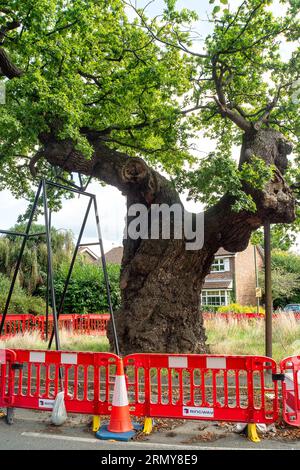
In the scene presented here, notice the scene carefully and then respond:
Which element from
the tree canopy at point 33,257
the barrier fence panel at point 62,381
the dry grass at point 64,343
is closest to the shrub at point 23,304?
the tree canopy at point 33,257

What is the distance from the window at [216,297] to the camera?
145 feet

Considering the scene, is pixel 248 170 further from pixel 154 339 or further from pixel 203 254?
pixel 154 339

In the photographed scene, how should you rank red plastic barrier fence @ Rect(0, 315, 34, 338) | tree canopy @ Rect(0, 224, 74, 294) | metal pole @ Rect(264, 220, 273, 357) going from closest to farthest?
metal pole @ Rect(264, 220, 273, 357) < red plastic barrier fence @ Rect(0, 315, 34, 338) < tree canopy @ Rect(0, 224, 74, 294)

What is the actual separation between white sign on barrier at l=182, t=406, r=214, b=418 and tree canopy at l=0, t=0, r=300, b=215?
4502mm

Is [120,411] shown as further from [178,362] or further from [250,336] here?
[250,336]

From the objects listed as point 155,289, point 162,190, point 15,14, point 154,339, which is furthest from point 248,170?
point 15,14

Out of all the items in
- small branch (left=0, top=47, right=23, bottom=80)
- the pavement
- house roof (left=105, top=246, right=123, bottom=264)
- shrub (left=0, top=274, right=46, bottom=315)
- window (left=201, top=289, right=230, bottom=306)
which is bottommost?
the pavement

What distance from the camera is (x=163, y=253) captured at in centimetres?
1082

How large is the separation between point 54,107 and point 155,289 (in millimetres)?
4805

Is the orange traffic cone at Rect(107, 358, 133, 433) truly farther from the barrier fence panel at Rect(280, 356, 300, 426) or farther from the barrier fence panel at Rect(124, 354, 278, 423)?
the barrier fence panel at Rect(280, 356, 300, 426)

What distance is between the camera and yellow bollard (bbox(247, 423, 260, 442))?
5.46 meters

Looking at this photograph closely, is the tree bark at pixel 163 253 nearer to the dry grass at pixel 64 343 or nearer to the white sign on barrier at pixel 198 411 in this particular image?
the dry grass at pixel 64 343

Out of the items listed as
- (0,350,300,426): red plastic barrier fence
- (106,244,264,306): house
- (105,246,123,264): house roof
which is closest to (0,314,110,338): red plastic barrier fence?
(0,350,300,426): red plastic barrier fence

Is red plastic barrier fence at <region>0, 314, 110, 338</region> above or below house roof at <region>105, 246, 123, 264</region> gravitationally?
below
